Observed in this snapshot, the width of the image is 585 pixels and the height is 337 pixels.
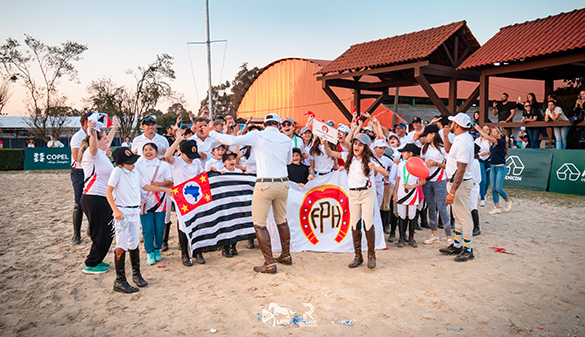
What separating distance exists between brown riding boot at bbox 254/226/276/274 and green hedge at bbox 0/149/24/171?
2287 centimetres

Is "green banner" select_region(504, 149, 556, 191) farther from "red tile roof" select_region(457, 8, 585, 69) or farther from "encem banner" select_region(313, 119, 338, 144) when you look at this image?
"encem banner" select_region(313, 119, 338, 144)

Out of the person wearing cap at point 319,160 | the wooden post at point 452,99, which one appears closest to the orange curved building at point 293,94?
the wooden post at point 452,99

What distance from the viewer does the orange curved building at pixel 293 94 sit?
88.7 feet

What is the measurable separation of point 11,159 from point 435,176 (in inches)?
958

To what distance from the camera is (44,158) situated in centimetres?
2241

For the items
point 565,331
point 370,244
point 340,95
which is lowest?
point 565,331

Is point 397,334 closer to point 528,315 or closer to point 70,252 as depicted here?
point 528,315

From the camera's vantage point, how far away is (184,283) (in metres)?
4.86

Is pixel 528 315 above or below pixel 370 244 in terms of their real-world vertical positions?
below

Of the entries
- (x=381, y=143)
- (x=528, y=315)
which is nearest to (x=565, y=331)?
(x=528, y=315)

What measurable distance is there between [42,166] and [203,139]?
19.9m

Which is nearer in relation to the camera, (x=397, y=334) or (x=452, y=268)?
(x=397, y=334)

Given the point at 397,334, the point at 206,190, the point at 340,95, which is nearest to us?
the point at 397,334

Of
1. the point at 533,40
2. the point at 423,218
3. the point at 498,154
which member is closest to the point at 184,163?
the point at 423,218
